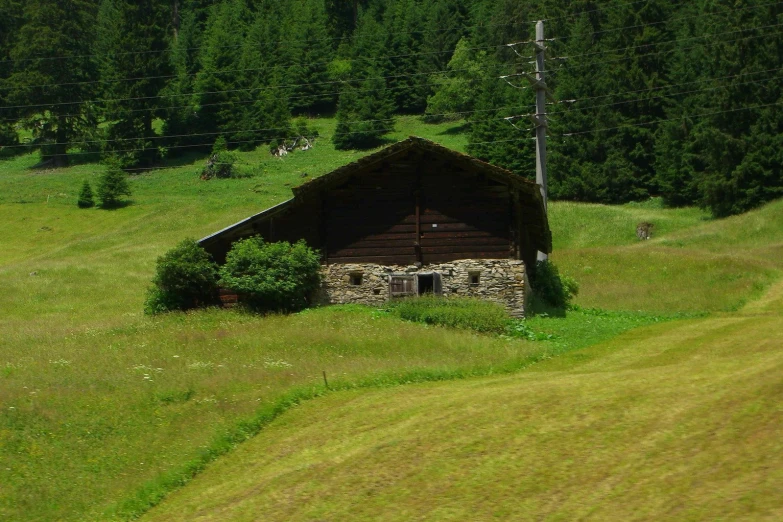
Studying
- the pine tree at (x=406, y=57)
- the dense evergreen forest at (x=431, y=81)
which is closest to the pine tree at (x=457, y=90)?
the dense evergreen forest at (x=431, y=81)

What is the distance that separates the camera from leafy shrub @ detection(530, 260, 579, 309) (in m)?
39.4

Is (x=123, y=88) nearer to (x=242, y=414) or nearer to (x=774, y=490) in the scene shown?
(x=242, y=414)

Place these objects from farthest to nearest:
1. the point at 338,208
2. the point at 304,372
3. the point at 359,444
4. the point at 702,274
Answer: the point at 702,274 → the point at 338,208 → the point at 304,372 → the point at 359,444

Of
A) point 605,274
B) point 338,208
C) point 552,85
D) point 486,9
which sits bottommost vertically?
point 605,274

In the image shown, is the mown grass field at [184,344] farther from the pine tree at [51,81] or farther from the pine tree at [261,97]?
the pine tree at [51,81]

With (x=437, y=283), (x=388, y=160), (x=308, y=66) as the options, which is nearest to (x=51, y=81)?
(x=308, y=66)

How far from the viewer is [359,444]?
766 inches

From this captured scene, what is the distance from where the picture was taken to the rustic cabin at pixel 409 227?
36469 millimetres

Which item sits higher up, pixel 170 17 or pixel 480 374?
pixel 170 17

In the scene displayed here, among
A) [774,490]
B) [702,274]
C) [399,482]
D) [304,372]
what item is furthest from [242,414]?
[702,274]

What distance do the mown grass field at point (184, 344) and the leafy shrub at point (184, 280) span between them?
1.14m

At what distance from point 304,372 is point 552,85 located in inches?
2755

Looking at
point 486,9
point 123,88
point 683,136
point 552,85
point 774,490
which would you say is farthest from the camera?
point 486,9

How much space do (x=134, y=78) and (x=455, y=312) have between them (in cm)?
7497
